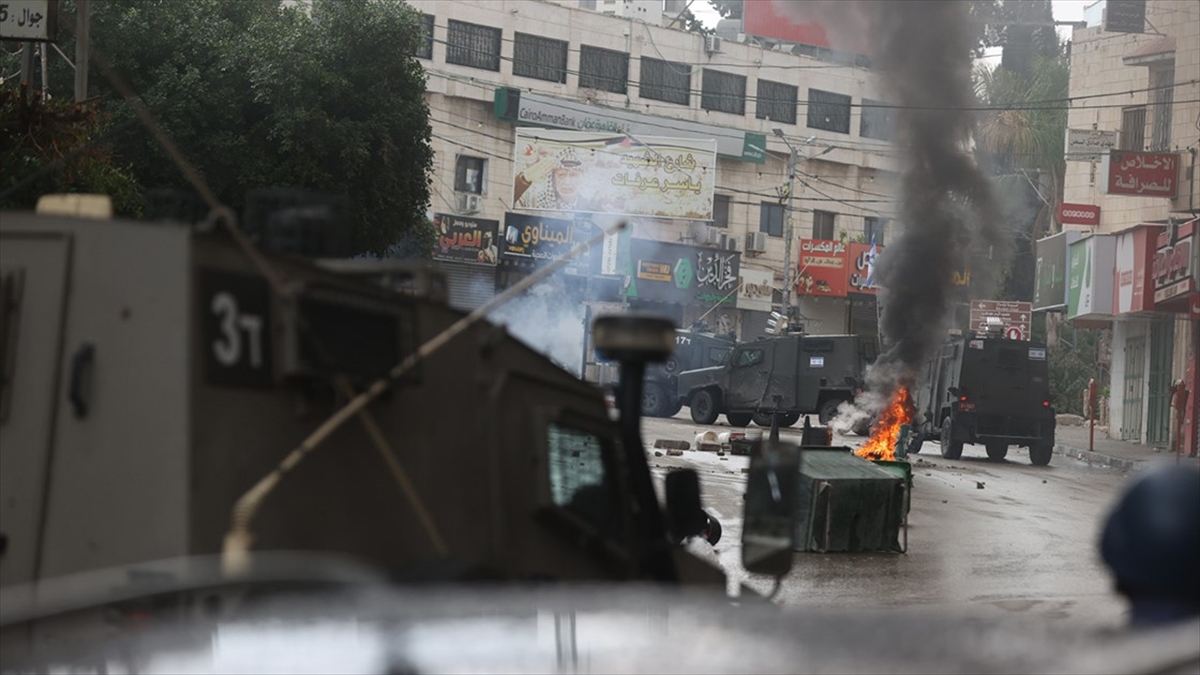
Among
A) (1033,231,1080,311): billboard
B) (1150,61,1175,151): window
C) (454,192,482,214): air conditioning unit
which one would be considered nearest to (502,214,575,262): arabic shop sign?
(454,192,482,214): air conditioning unit

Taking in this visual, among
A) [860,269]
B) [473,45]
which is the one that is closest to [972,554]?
[473,45]

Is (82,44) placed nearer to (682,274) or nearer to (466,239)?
(466,239)

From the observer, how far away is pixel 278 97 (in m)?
22.9

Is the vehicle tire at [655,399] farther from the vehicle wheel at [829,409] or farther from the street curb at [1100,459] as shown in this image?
the street curb at [1100,459]

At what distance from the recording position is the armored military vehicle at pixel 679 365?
122ft

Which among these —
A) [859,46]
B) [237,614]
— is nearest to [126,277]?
[237,614]

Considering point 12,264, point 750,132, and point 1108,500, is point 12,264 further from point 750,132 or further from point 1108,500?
point 750,132

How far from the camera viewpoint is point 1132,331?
3769 cm

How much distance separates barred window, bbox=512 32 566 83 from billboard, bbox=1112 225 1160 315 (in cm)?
2330

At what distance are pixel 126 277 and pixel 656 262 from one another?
49096 millimetres

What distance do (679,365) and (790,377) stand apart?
4.48m

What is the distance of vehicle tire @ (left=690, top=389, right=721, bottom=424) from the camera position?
117 ft

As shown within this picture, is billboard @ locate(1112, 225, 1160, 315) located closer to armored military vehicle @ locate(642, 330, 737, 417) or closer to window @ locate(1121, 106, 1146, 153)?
window @ locate(1121, 106, 1146, 153)

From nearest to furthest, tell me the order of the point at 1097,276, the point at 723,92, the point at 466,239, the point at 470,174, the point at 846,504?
the point at 846,504
the point at 1097,276
the point at 466,239
the point at 470,174
the point at 723,92
